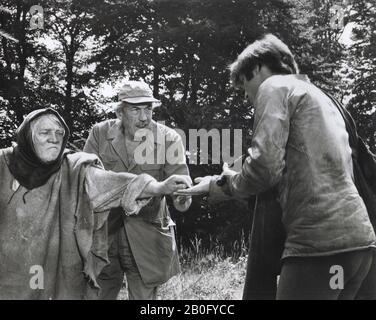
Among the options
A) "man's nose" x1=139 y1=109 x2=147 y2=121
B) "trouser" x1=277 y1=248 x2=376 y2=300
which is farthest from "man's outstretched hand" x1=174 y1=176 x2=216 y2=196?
"man's nose" x1=139 y1=109 x2=147 y2=121

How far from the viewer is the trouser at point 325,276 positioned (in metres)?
3.07

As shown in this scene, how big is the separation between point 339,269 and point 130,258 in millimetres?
1942

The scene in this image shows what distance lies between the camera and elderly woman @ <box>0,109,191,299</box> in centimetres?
353

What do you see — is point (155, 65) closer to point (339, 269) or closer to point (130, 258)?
point (130, 258)

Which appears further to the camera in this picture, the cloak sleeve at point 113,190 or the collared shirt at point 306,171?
the cloak sleeve at point 113,190

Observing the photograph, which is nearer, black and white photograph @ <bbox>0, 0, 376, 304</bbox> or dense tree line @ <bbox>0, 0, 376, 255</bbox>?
black and white photograph @ <bbox>0, 0, 376, 304</bbox>

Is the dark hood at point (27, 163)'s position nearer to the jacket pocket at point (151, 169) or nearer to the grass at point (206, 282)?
the jacket pocket at point (151, 169)

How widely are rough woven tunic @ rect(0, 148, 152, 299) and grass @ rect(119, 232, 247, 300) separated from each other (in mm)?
2803

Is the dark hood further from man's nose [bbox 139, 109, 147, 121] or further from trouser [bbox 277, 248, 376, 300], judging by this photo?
trouser [bbox 277, 248, 376, 300]

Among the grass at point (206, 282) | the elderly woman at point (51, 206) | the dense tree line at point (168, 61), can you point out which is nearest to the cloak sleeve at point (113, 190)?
the elderly woman at point (51, 206)

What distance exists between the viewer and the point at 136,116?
4715 millimetres

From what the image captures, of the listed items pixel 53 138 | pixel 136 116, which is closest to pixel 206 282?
pixel 136 116

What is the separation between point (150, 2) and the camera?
15.6 metres

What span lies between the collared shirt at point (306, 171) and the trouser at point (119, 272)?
1660 mm
